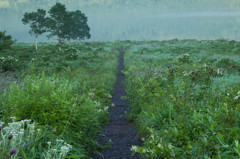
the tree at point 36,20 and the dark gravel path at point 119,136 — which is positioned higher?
the tree at point 36,20

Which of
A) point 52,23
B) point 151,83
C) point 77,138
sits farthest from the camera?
point 52,23

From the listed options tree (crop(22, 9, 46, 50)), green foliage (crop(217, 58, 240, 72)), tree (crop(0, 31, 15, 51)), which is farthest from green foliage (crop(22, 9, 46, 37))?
green foliage (crop(217, 58, 240, 72))

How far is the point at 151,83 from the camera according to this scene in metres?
7.74

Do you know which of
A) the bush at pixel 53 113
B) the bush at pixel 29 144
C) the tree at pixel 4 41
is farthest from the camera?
the tree at pixel 4 41

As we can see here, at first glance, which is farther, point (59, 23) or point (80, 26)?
point (80, 26)

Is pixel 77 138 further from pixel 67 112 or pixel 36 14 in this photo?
pixel 36 14

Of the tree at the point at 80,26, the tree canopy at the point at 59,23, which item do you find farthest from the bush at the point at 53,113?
the tree at the point at 80,26

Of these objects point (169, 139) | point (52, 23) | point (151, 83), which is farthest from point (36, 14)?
point (169, 139)

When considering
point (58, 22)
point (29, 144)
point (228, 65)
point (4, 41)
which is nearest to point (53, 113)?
point (29, 144)

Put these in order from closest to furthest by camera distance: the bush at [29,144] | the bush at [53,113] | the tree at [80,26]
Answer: the bush at [29,144], the bush at [53,113], the tree at [80,26]

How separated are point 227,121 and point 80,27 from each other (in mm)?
64052

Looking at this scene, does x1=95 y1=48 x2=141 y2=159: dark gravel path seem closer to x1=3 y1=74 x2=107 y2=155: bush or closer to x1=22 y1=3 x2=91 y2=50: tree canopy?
x1=3 y1=74 x2=107 y2=155: bush

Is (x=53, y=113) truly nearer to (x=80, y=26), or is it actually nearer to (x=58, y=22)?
(x=58, y=22)

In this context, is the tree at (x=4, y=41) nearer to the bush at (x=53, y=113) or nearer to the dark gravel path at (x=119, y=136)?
the dark gravel path at (x=119, y=136)
